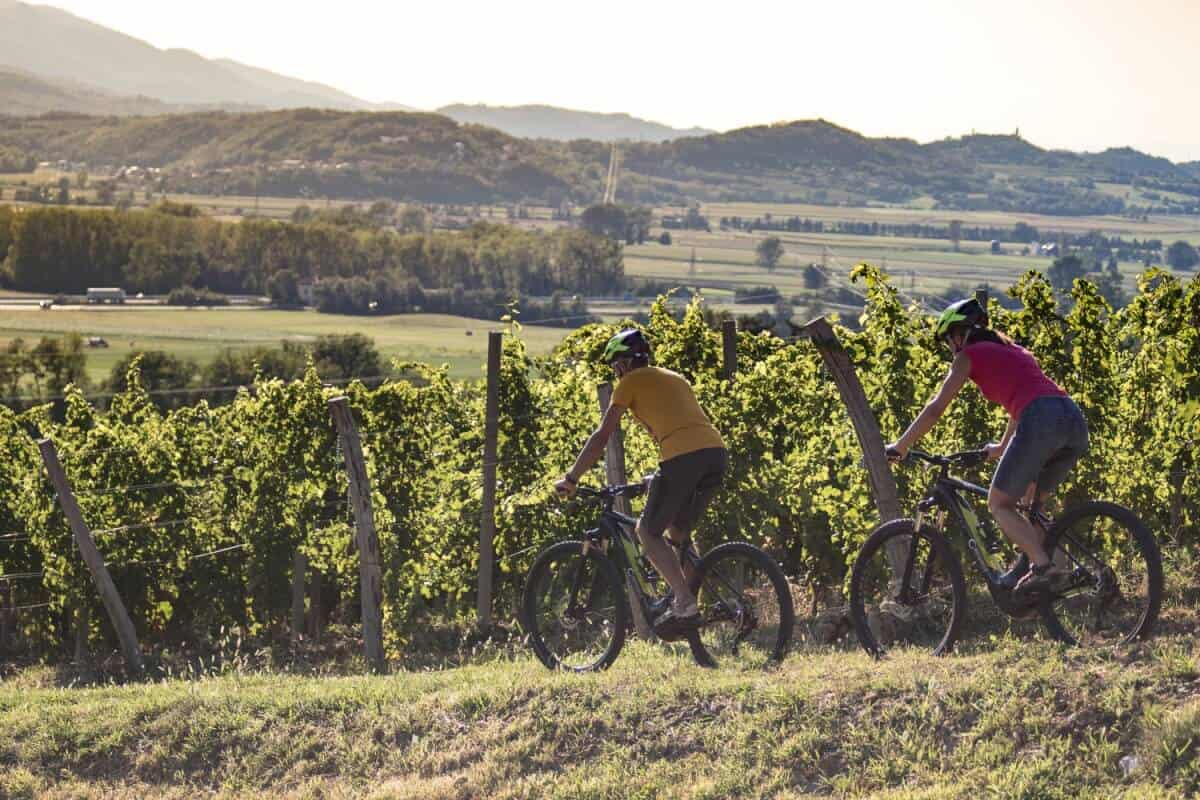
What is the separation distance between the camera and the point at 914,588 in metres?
8.86

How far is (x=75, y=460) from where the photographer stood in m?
15.2

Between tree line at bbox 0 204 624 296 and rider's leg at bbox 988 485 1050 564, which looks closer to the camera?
rider's leg at bbox 988 485 1050 564

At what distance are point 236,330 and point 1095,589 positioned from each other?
132712 millimetres

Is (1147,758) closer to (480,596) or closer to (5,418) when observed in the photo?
(480,596)

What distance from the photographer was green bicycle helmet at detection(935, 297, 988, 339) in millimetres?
8117

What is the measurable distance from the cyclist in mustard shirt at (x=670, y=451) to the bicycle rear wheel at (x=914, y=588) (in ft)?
3.34

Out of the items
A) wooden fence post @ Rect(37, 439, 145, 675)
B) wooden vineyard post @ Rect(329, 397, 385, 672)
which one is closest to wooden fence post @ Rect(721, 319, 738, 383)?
wooden vineyard post @ Rect(329, 397, 385, 672)

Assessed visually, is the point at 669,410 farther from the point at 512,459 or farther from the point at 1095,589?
the point at 512,459

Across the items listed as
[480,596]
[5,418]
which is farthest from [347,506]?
[5,418]

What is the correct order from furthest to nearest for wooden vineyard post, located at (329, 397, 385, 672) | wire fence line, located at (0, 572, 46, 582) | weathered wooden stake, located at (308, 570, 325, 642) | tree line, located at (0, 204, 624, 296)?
tree line, located at (0, 204, 624, 296), wire fence line, located at (0, 572, 46, 582), weathered wooden stake, located at (308, 570, 325, 642), wooden vineyard post, located at (329, 397, 385, 672)

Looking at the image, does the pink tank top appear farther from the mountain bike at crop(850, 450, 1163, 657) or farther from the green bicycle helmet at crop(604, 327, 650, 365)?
the green bicycle helmet at crop(604, 327, 650, 365)

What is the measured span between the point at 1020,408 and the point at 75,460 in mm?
10426

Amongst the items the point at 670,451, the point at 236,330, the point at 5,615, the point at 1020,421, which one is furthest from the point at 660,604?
the point at 236,330

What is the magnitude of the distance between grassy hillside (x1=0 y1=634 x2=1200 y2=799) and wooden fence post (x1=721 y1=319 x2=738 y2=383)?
13.1 ft
